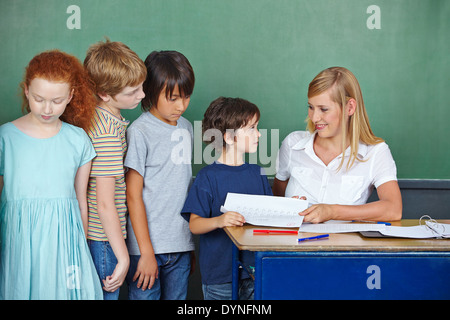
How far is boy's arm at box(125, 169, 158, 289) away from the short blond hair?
0.34 m

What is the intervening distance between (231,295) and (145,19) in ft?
5.29

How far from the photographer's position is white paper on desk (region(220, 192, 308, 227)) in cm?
183

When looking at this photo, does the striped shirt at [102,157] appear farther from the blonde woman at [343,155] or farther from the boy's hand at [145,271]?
the blonde woman at [343,155]

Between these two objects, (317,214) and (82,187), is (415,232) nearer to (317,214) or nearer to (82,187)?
(317,214)

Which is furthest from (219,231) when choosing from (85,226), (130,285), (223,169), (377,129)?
(377,129)

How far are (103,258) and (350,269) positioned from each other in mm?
865

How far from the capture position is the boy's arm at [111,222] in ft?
5.57

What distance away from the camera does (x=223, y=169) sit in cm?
204

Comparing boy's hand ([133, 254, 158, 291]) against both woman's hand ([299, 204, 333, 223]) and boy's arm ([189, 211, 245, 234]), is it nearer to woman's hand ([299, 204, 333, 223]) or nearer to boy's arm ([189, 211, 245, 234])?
boy's arm ([189, 211, 245, 234])

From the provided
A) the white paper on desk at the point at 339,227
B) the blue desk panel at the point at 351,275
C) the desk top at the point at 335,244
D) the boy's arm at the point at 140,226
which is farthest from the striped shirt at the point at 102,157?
the white paper on desk at the point at 339,227

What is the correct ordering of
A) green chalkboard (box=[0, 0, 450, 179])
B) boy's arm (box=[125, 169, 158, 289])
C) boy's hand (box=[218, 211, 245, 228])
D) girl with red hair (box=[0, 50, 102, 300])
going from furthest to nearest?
green chalkboard (box=[0, 0, 450, 179])
boy's arm (box=[125, 169, 158, 289])
boy's hand (box=[218, 211, 245, 228])
girl with red hair (box=[0, 50, 102, 300])

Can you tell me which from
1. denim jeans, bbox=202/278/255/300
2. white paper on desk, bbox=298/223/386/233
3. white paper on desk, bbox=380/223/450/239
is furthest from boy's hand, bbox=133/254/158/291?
white paper on desk, bbox=380/223/450/239

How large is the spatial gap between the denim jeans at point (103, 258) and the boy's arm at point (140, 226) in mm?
154

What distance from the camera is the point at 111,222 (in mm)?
1698
